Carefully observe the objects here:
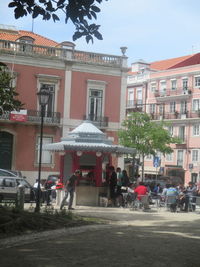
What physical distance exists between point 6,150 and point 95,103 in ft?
24.9

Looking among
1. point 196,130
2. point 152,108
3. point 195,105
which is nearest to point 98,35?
point 196,130

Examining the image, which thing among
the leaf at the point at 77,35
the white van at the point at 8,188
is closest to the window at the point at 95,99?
the white van at the point at 8,188

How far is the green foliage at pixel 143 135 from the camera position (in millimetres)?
49341

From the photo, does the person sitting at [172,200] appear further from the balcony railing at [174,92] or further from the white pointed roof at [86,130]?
the balcony railing at [174,92]

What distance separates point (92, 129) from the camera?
2297cm

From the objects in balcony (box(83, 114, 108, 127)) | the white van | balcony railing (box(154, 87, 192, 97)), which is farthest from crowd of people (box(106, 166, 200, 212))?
balcony railing (box(154, 87, 192, 97))

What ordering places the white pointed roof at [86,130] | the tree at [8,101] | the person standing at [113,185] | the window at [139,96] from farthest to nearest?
the window at [139,96] < the white pointed roof at [86,130] < the person standing at [113,185] < the tree at [8,101]

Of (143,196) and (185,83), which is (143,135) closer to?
(185,83)

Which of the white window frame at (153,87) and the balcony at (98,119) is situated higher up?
the white window frame at (153,87)

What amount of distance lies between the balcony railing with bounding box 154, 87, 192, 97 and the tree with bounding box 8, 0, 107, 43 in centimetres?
5544

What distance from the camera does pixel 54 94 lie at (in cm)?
3791

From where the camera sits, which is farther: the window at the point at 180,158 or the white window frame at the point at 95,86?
the window at the point at 180,158

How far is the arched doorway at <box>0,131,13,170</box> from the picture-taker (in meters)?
36.8

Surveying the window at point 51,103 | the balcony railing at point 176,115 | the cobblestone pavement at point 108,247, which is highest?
the balcony railing at point 176,115
